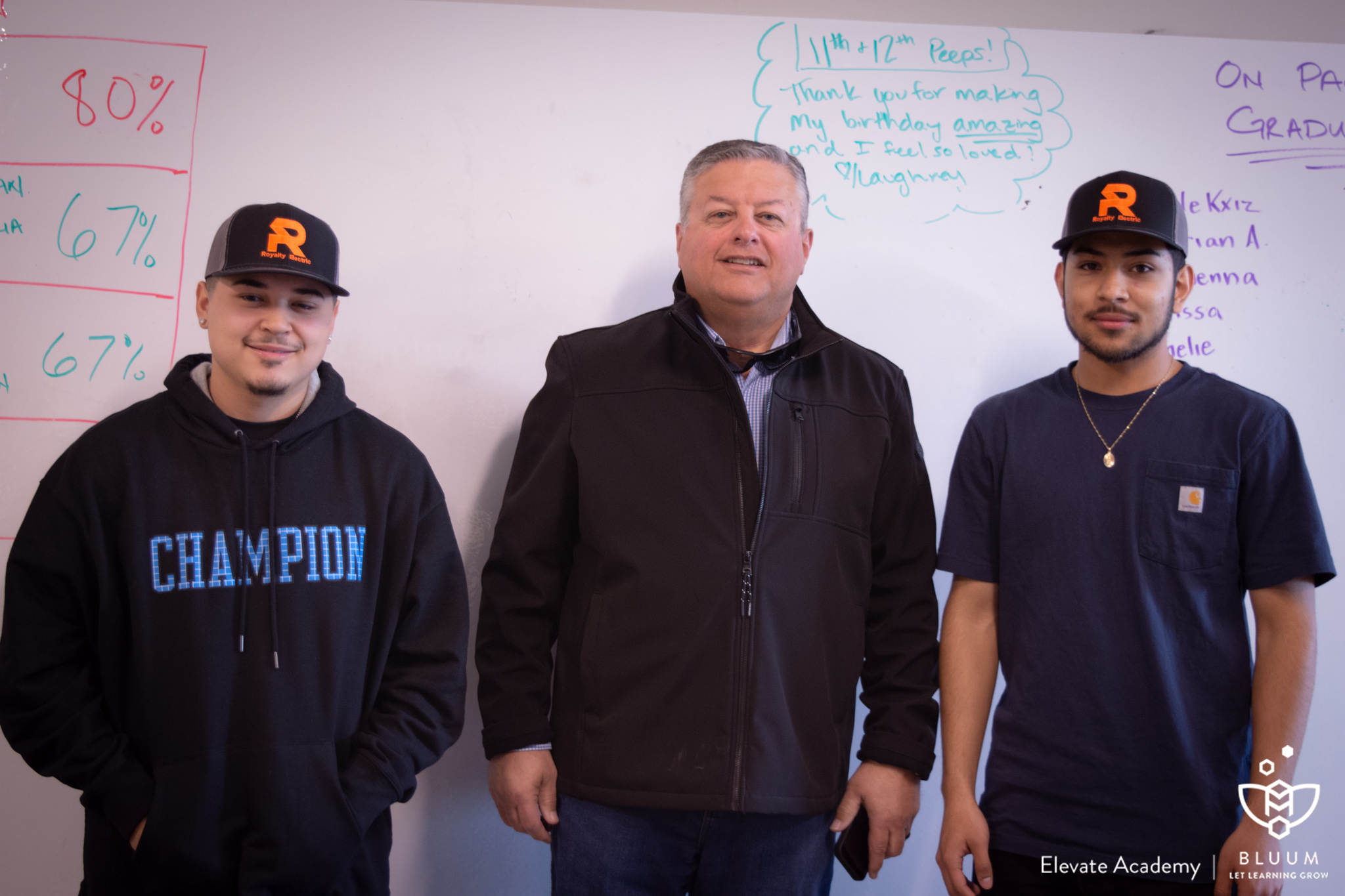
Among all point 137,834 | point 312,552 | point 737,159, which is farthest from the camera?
point 737,159

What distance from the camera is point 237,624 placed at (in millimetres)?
1326

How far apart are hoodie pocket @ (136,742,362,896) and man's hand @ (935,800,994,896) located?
102 cm

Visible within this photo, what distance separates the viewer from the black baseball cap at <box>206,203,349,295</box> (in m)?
1.36

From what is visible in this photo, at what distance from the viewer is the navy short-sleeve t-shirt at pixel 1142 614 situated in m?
1.35

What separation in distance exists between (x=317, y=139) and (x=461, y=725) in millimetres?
1341

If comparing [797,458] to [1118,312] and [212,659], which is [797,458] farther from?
[212,659]

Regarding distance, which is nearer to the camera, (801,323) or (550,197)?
(801,323)

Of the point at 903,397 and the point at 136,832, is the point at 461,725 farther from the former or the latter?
the point at 903,397

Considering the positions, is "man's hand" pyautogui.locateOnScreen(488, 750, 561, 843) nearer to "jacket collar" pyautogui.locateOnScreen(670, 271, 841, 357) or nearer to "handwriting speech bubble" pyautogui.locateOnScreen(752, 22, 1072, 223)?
"jacket collar" pyautogui.locateOnScreen(670, 271, 841, 357)

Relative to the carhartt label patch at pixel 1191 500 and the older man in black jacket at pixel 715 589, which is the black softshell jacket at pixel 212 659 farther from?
the carhartt label patch at pixel 1191 500

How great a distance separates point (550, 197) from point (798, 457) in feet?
2.97

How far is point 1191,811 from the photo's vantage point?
4.38 ft
